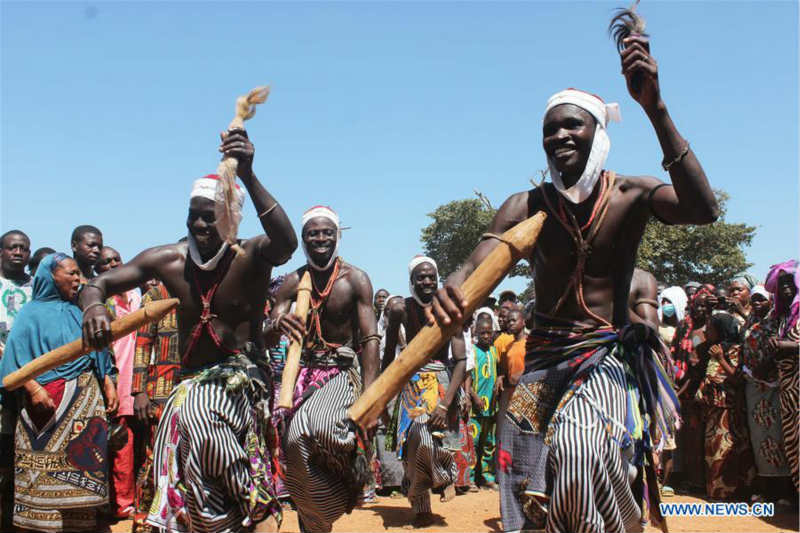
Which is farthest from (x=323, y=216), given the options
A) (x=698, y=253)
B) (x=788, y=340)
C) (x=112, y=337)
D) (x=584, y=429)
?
(x=698, y=253)

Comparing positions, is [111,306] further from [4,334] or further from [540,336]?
[540,336]

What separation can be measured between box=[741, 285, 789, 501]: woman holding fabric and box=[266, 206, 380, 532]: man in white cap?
4.64 meters

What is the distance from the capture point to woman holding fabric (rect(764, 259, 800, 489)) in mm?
7477

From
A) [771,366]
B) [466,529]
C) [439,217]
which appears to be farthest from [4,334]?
[439,217]

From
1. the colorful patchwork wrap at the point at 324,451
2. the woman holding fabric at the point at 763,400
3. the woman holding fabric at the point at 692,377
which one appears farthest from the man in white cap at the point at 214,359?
the woman holding fabric at the point at 692,377

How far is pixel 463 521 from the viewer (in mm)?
8141

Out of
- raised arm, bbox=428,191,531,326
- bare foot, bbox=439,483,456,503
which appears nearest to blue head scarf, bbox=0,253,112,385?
bare foot, bbox=439,483,456,503

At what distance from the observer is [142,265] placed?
5105 mm

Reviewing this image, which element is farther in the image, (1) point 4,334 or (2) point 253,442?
(1) point 4,334

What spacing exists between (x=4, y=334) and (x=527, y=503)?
234 inches

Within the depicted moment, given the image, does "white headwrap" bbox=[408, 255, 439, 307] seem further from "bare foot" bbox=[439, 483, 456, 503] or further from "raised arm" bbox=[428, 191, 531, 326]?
"raised arm" bbox=[428, 191, 531, 326]

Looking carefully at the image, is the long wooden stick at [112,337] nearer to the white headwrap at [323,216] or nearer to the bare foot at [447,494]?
the white headwrap at [323,216]

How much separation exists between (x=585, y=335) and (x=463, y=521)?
5.06 m

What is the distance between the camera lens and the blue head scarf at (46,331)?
21.1 feet
